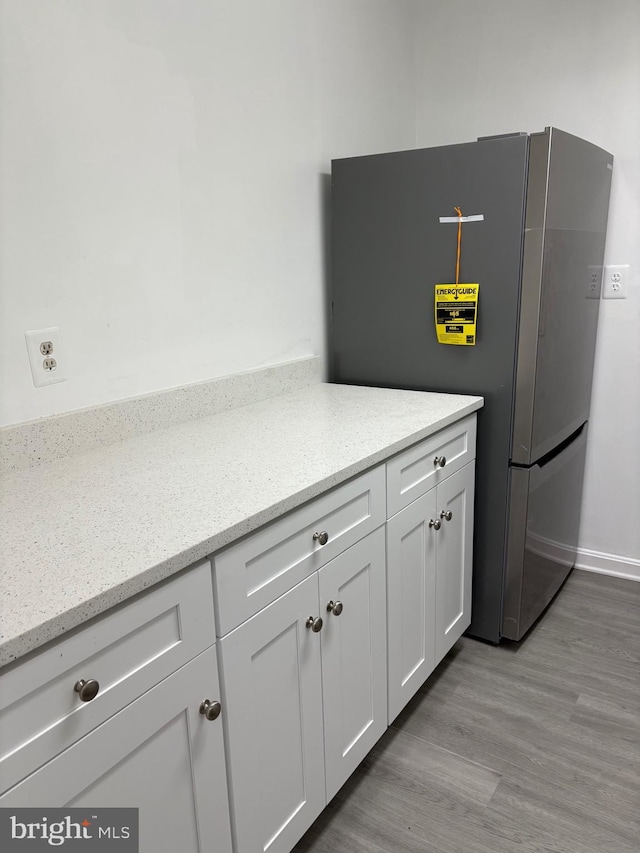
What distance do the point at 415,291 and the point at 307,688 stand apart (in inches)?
49.9

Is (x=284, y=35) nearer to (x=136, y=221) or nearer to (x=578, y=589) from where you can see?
(x=136, y=221)

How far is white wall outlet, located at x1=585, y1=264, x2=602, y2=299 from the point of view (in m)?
2.22

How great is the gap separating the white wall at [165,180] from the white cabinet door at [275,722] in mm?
690

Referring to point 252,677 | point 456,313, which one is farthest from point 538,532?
point 252,677

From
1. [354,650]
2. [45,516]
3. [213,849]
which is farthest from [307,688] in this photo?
[45,516]

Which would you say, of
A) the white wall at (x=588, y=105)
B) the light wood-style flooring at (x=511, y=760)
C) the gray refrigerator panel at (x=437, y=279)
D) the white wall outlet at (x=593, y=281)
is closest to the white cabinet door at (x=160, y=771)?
the light wood-style flooring at (x=511, y=760)

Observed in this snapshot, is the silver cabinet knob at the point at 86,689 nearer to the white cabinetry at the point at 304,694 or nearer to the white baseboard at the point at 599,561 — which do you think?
the white cabinetry at the point at 304,694

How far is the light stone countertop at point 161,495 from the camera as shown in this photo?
841mm

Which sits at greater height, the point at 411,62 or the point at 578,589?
the point at 411,62

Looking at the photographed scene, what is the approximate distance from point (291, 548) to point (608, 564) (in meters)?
1.92

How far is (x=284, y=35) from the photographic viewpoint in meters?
1.94

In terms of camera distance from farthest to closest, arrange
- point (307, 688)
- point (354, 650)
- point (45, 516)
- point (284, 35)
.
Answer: point (284, 35) → point (354, 650) → point (307, 688) → point (45, 516)

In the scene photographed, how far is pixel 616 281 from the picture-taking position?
94.3 inches

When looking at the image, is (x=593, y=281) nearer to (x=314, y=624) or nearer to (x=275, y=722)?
(x=314, y=624)
